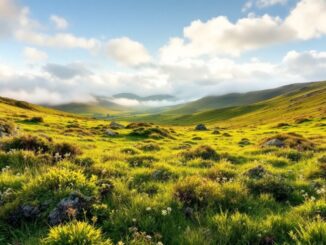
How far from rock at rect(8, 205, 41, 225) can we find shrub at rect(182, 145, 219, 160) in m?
10.6

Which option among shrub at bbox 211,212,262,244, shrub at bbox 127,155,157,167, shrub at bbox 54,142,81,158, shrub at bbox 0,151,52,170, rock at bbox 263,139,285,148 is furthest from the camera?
rock at bbox 263,139,285,148

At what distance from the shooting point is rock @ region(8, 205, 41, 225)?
6.93 metres

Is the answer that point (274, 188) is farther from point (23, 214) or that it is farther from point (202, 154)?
point (202, 154)

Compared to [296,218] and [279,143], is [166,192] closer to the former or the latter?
[296,218]

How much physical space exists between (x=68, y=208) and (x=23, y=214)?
1151mm

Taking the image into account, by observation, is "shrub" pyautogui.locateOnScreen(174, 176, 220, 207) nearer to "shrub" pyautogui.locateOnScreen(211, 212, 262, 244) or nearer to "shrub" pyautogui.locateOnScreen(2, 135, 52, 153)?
"shrub" pyautogui.locateOnScreen(211, 212, 262, 244)

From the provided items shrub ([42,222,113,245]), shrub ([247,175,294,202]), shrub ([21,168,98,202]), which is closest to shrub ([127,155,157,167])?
shrub ([21,168,98,202])

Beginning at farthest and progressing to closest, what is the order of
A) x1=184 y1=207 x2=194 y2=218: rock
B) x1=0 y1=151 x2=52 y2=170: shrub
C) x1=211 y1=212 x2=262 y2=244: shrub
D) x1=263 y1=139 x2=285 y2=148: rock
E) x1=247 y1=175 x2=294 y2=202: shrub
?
x1=263 y1=139 x2=285 y2=148: rock, x1=0 y1=151 x2=52 y2=170: shrub, x1=247 y1=175 x2=294 y2=202: shrub, x1=184 y1=207 x2=194 y2=218: rock, x1=211 y1=212 x2=262 y2=244: shrub

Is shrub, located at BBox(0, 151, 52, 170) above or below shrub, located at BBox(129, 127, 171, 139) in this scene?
above

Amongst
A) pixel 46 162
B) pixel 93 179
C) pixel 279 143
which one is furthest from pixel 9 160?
pixel 279 143

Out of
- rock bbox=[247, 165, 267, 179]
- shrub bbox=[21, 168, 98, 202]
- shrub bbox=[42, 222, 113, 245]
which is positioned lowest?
rock bbox=[247, 165, 267, 179]

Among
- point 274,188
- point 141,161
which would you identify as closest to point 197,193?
point 274,188

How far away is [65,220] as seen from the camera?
21.8 feet

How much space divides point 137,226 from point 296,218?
3198 mm
